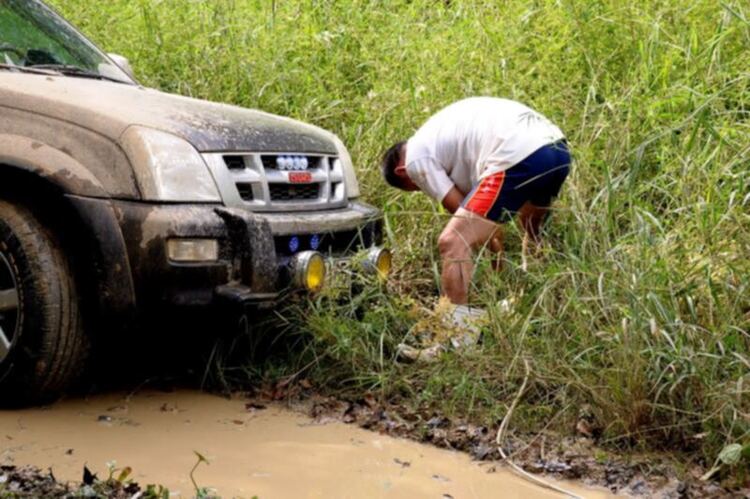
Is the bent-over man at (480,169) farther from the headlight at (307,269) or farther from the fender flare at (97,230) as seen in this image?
the fender flare at (97,230)

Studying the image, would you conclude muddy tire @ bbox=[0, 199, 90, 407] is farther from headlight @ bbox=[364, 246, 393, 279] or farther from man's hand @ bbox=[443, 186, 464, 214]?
man's hand @ bbox=[443, 186, 464, 214]

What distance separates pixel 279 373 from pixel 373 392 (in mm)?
484

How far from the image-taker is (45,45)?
229 inches

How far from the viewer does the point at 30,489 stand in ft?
12.2

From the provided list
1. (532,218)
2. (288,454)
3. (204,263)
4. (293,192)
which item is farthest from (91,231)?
(532,218)

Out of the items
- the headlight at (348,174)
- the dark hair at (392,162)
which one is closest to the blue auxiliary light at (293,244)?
the headlight at (348,174)

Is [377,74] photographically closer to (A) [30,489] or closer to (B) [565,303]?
(B) [565,303]

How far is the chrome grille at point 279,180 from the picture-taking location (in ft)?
16.5

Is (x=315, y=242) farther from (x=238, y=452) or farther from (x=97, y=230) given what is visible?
(x=238, y=452)

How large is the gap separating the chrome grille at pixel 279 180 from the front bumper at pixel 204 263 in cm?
11

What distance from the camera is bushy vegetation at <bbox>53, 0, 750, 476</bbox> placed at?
4.54 meters

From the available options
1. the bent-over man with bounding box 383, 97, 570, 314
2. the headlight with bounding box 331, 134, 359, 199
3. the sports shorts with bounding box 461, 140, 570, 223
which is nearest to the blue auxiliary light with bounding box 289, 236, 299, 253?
the headlight with bounding box 331, 134, 359, 199

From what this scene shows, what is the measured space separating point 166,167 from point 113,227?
0.33 metres

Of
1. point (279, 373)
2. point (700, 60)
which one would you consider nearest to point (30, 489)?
point (279, 373)
